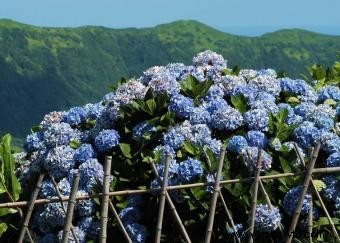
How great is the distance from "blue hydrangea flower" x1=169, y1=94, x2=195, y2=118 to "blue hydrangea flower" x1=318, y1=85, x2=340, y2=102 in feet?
3.20

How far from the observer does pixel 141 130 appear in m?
4.94

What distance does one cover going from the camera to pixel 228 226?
4508 millimetres

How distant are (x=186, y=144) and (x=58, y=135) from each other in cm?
96

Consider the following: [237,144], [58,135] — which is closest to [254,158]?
[237,144]

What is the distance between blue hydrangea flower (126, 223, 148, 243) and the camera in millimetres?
4586

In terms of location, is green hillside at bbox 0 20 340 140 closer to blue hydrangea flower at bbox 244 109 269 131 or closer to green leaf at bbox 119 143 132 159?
green leaf at bbox 119 143 132 159

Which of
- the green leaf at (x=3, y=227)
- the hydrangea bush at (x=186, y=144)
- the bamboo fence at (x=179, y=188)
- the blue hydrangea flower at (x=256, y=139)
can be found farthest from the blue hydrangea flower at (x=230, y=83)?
the green leaf at (x=3, y=227)

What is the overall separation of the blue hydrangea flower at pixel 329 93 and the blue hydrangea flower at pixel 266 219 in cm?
127

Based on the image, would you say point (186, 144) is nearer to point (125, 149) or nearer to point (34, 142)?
point (125, 149)

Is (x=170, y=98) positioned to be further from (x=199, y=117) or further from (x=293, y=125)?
(x=293, y=125)

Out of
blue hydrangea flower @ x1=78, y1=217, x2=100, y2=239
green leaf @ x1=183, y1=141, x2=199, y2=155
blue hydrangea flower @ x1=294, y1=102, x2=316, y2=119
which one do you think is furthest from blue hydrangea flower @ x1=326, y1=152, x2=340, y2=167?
blue hydrangea flower @ x1=78, y1=217, x2=100, y2=239

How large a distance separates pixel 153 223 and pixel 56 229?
0.64 metres

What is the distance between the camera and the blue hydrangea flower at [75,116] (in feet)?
18.0

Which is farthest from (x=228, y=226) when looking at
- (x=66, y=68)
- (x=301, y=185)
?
(x=66, y=68)
